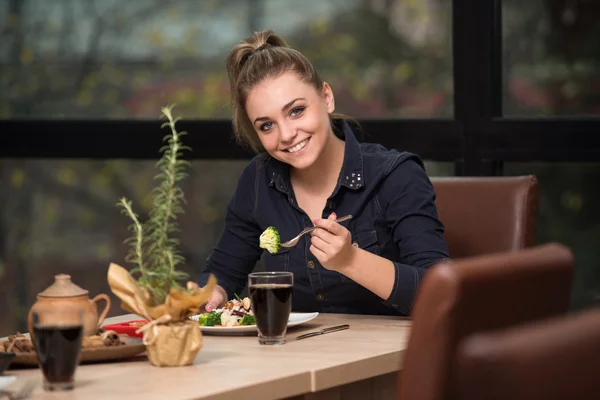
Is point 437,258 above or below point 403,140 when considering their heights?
below

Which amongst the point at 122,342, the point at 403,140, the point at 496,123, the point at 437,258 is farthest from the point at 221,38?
the point at 122,342

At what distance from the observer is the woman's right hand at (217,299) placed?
2.29m

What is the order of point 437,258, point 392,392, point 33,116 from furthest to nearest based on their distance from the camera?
point 33,116 → point 437,258 → point 392,392

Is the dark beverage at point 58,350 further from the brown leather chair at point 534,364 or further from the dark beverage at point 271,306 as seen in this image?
the brown leather chair at point 534,364

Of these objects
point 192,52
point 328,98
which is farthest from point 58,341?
point 192,52

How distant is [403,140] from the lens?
3.36 metres

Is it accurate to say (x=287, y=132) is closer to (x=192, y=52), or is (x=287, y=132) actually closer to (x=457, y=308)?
(x=457, y=308)

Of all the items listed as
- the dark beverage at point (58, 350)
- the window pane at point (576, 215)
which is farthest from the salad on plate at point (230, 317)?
the window pane at point (576, 215)

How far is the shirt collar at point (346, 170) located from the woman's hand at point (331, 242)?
0.39 metres

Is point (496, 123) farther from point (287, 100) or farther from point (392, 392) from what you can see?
point (392, 392)

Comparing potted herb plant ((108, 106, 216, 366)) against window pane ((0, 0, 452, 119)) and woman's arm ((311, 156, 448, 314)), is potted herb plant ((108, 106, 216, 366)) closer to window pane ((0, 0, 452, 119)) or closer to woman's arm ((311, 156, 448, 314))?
woman's arm ((311, 156, 448, 314))

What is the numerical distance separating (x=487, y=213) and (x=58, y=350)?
133cm

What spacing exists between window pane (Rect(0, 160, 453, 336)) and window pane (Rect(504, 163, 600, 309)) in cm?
112

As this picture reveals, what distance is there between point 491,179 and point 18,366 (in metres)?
1.32
